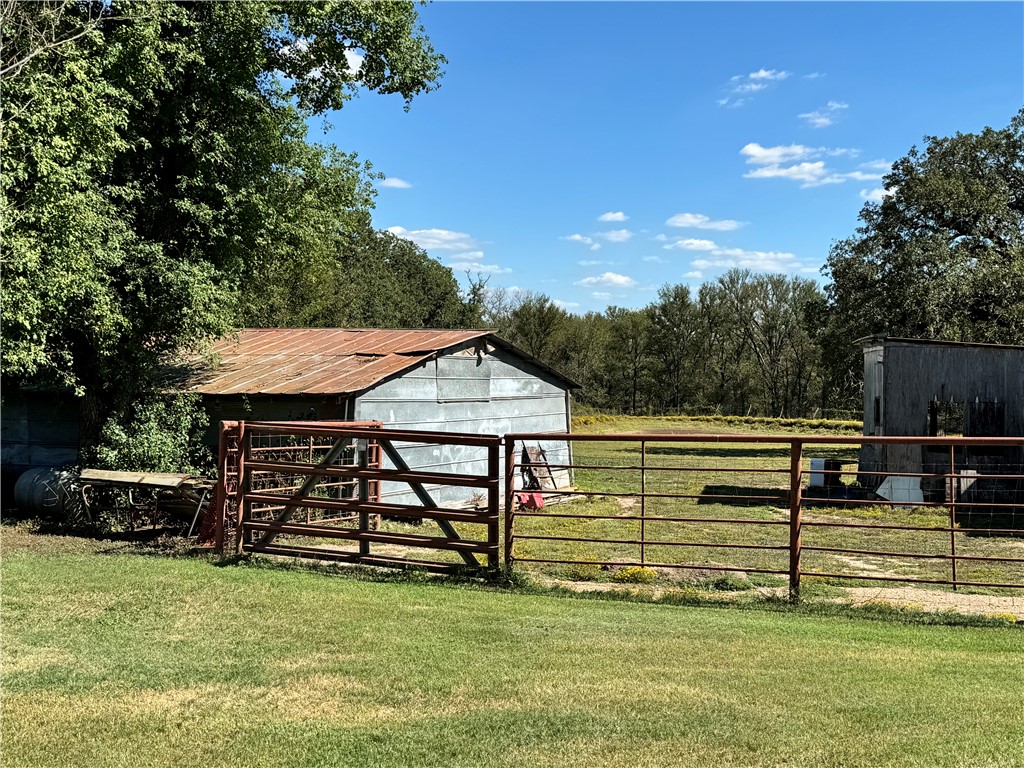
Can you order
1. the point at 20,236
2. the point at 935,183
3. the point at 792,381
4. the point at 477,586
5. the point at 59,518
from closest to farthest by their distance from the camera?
the point at 477,586 → the point at 20,236 → the point at 59,518 → the point at 935,183 → the point at 792,381

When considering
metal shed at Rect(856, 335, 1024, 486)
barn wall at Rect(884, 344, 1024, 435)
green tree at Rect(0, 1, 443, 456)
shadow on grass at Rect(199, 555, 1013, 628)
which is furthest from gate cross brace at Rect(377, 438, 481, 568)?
barn wall at Rect(884, 344, 1024, 435)

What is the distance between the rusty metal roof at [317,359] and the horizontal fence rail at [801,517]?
12.1ft

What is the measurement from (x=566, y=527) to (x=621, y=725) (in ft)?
32.6

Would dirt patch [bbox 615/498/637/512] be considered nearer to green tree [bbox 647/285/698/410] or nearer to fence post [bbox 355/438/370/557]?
fence post [bbox 355/438/370/557]

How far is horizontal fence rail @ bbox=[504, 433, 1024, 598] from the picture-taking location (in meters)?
7.90

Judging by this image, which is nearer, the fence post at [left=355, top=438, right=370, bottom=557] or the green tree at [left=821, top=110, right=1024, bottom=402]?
the fence post at [left=355, top=438, right=370, bottom=557]

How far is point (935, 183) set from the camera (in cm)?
2802

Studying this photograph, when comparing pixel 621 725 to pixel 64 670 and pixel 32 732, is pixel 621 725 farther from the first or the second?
pixel 64 670

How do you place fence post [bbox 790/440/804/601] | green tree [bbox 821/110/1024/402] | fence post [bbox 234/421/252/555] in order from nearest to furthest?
1. fence post [bbox 790/440/804/601]
2. fence post [bbox 234/421/252/555]
3. green tree [bbox 821/110/1024/402]

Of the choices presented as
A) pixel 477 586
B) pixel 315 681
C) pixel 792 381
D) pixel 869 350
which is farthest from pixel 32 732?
pixel 792 381

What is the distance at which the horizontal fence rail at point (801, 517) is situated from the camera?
790 cm

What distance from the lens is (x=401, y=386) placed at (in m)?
15.7

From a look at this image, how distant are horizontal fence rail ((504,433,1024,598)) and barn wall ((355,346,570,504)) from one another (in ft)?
4.62

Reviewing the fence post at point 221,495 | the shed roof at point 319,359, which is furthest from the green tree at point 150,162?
the fence post at point 221,495
